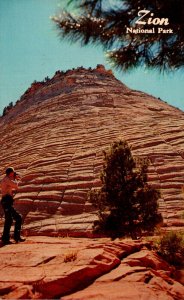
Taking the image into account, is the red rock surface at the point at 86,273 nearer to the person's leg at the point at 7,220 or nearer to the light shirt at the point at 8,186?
the person's leg at the point at 7,220

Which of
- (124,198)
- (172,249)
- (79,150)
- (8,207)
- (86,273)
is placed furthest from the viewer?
(79,150)

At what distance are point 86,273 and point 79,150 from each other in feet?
43.9

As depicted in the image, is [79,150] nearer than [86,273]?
No

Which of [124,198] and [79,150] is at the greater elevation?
[79,150]

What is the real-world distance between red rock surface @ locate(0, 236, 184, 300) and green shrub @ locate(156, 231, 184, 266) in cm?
44

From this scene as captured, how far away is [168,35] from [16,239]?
532cm

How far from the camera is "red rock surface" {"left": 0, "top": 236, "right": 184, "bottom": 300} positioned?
16.9ft

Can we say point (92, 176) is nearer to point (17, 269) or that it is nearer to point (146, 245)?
point (146, 245)

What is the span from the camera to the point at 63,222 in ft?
42.8

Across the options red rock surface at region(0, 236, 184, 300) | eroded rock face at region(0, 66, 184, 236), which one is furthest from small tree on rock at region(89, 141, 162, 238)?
red rock surface at region(0, 236, 184, 300)

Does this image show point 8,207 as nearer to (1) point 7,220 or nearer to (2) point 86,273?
(1) point 7,220

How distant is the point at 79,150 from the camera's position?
62.1ft

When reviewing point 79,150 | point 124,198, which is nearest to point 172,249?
point 124,198

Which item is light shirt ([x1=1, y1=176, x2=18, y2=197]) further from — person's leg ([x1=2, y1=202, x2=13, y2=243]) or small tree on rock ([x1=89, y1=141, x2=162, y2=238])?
small tree on rock ([x1=89, y1=141, x2=162, y2=238])
